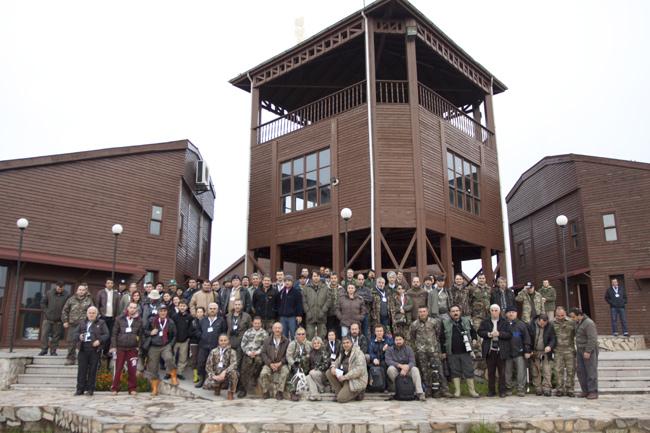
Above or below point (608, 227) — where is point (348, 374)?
below

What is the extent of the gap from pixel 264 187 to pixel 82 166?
6067mm

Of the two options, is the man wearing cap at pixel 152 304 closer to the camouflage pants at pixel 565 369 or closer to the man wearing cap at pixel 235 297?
the man wearing cap at pixel 235 297

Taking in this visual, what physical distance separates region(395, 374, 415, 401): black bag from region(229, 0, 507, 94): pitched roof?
11841 millimetres

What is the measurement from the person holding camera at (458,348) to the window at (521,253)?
53.3ft

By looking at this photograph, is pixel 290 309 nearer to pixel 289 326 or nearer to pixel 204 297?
pixel 289 326

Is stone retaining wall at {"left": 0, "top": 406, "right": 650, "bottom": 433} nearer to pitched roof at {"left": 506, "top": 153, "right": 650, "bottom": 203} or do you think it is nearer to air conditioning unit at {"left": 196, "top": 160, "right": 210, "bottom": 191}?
pitched roof at {"left": 506, "top": 153, "right": 650, "bottom": 203}

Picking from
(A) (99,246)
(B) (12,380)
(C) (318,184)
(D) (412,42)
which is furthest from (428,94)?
(B) (12,380)

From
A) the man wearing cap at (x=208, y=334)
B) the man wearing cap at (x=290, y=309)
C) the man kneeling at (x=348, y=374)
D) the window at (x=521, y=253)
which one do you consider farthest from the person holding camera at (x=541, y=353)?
the window at (x=521, y=253)

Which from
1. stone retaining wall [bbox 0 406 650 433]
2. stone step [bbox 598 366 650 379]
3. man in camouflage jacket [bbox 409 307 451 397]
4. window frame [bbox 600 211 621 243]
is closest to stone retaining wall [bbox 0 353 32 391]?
stone retaining wall [bbox 0 406 650 433]

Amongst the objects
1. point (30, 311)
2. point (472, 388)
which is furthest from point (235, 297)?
point (30, 311)

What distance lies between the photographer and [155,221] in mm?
18984

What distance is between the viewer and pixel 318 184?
18188mm

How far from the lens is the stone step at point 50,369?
38.5 ft

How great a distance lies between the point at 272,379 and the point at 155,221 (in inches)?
421
